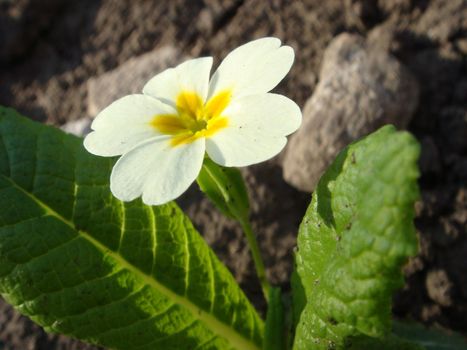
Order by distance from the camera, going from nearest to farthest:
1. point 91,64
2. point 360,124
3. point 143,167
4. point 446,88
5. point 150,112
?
point 143,167, point 150,112, point 360,124, point 446,88, point 91,64

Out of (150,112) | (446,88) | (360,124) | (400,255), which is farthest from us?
(446,88)

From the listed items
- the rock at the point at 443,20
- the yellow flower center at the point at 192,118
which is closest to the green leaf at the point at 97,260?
the yellow flower center at the point at 192,118

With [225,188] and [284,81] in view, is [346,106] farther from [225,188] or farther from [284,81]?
[225,188]

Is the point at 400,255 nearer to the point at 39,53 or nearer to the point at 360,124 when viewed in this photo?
the point at 360,124

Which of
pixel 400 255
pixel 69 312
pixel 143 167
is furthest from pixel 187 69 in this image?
pixel 400 255

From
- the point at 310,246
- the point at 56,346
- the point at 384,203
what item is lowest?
the point at 56,346

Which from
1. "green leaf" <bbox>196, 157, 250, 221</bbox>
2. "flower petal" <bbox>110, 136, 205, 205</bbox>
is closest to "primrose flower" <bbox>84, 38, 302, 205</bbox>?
"flower petal" <bbox>110, 136, 205, 205</bbox>

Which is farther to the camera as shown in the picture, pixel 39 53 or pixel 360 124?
pixel 39 53
